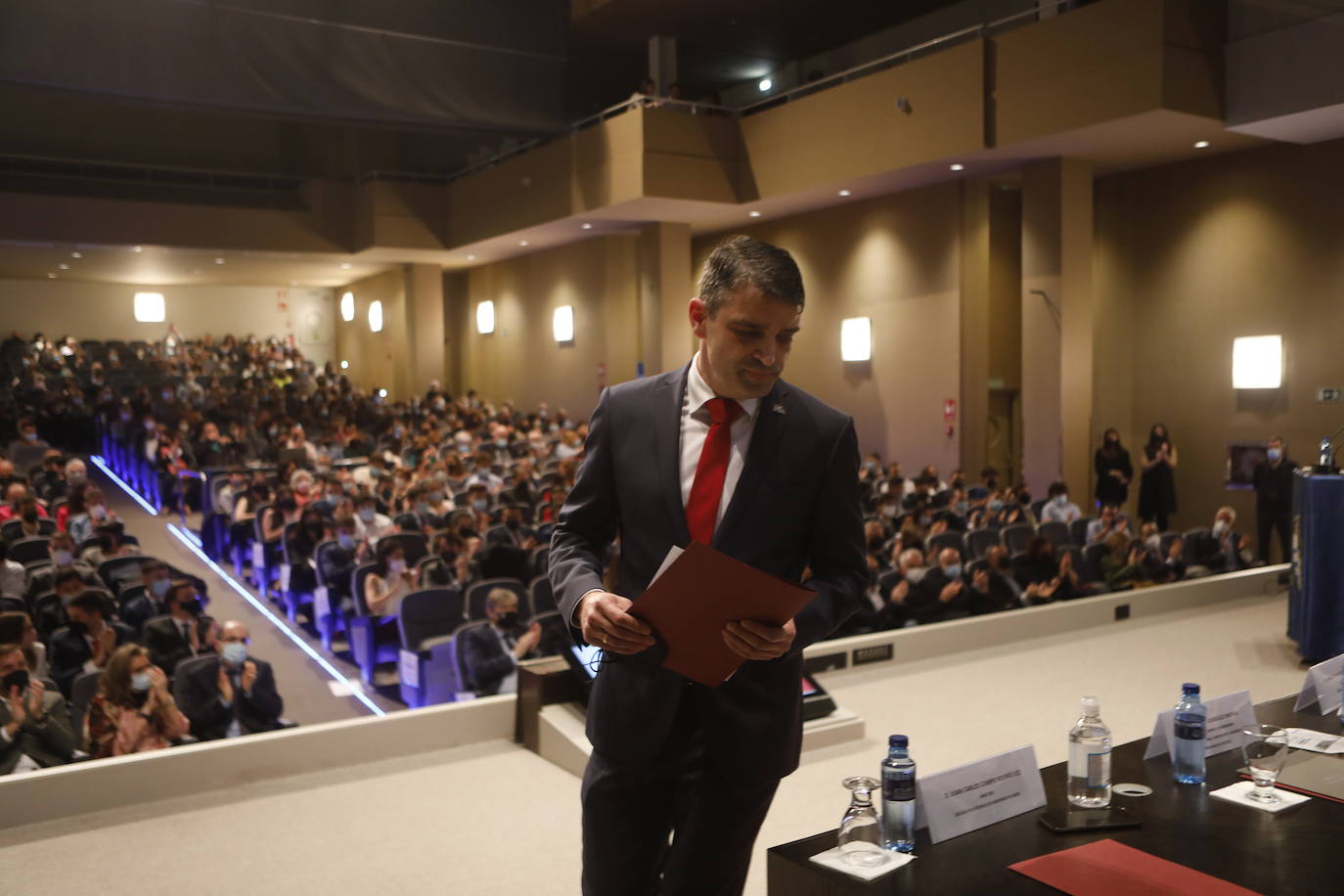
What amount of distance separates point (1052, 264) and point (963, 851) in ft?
33.7

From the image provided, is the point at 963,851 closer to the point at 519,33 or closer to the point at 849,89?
the point at 849,89

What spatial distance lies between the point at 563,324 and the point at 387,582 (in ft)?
37.4

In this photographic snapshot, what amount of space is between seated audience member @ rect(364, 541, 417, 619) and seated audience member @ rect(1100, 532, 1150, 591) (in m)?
4.71

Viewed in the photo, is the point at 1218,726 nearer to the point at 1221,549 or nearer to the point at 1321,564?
the point at 1321,564

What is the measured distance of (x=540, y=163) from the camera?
1496 centimetres

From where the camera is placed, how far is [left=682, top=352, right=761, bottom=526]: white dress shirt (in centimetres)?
174

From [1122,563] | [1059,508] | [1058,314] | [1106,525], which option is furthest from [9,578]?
[1058,314]

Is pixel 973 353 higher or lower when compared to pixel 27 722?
higher

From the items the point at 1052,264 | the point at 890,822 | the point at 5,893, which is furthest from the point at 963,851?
the point at 1052,264

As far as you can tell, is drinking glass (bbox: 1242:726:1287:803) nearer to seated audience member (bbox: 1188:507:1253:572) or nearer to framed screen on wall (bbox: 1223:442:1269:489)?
seated audience member (bbox: 1188:507:1253:572)

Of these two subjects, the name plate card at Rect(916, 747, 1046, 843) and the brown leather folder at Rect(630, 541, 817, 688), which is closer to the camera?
the brown leather folder at Rect(630, 541, 817, 688)

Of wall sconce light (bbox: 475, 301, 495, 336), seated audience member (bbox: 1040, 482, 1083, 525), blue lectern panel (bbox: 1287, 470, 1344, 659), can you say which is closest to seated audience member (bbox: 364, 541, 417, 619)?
blue lectern panel (bbox: 1287, 470, 1344, 659)

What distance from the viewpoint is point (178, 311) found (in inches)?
963

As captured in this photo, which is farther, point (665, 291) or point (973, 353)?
point (665, 291)
